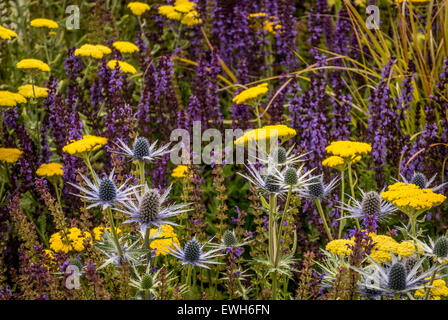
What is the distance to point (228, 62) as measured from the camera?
5.46 metres

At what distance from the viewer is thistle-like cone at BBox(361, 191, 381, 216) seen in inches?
99.8

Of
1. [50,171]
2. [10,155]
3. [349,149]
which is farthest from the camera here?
[10,155]

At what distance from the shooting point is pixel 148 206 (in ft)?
6.97

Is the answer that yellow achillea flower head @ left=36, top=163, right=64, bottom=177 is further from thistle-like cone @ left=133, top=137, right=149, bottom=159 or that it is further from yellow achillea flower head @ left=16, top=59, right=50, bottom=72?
thistle-like cone @ left=133, top=137, right=149, bottom=159

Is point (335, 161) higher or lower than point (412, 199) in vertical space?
higher

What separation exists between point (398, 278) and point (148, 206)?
99cm

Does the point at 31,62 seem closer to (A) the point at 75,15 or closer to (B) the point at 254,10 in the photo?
(A) the point at 75,15

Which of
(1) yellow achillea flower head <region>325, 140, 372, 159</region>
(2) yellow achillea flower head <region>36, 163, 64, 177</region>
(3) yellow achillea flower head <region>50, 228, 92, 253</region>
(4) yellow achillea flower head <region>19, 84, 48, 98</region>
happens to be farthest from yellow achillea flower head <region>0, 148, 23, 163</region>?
(1) yellow achillea flower head <region>325, 140, 372, 159</region>

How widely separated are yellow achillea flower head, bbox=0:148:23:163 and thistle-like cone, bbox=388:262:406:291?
2.67 meters

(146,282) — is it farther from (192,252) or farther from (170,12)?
(170,12)

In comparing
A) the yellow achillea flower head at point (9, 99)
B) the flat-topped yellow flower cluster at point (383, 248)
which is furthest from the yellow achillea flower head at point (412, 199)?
the yellow achillea flower head at point (9, 99)

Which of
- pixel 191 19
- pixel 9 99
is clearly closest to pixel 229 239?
pixel 9 99

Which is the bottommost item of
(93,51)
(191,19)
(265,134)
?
(265,134)
